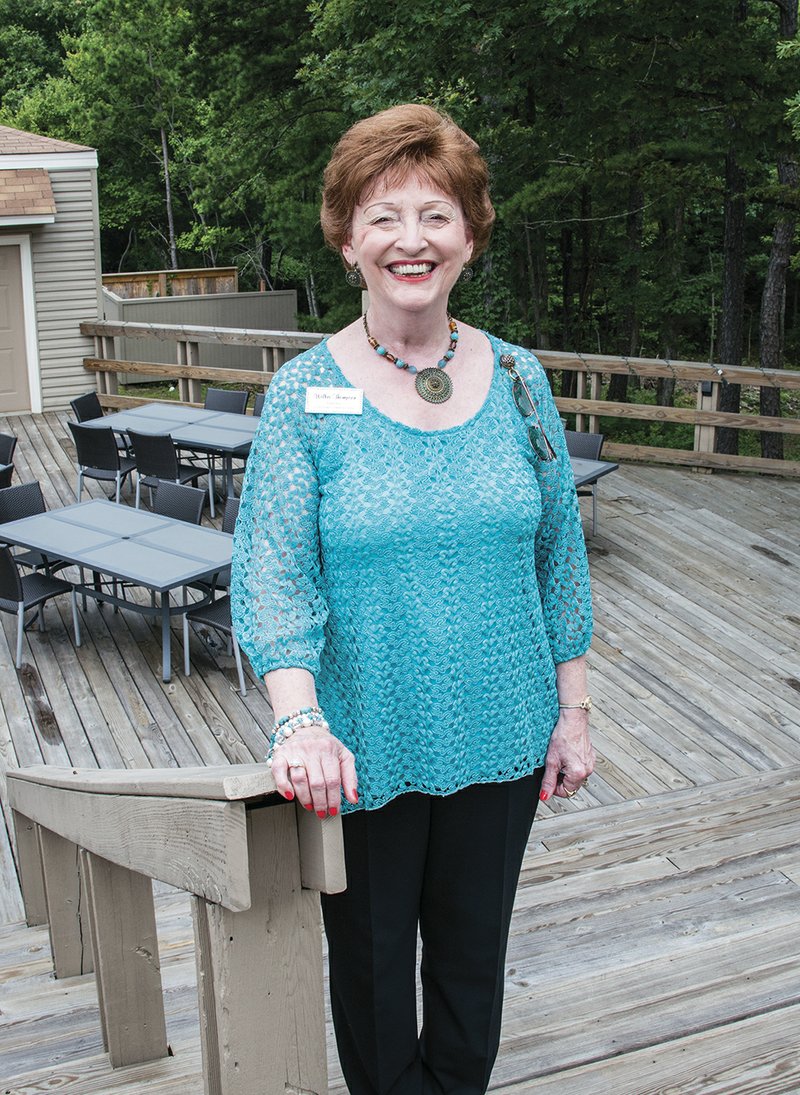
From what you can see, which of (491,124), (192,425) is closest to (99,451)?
(192,425)

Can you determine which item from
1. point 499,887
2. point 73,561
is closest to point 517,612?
point 499,887

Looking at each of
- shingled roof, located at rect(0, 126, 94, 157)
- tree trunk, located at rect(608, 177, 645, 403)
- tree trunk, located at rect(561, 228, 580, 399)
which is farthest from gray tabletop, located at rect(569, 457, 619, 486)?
tree trunk, located at rect(561, 228, 580, 399)

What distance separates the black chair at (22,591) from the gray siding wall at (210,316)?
13633mm

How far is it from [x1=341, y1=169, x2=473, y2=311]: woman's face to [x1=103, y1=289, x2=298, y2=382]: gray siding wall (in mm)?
18467

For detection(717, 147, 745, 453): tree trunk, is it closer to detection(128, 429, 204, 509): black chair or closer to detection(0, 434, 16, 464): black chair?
detection(128, 429, 204, 509): black chair

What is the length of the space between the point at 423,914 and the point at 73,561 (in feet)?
15.2

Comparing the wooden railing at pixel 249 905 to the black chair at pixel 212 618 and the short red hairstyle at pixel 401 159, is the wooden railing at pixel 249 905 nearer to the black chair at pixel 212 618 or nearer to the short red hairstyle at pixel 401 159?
the short red hairstyle at pixel 401 159

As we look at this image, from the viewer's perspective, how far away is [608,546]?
7703 millimetres

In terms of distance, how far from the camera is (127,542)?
652cm

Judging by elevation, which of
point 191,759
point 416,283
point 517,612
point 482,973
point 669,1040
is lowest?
point 191,759

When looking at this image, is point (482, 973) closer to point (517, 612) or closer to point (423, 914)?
point (423, 914)

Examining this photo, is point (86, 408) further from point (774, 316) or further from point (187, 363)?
point (774, 316)

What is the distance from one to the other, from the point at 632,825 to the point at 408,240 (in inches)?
110

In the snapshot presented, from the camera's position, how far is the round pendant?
188 centimetres
